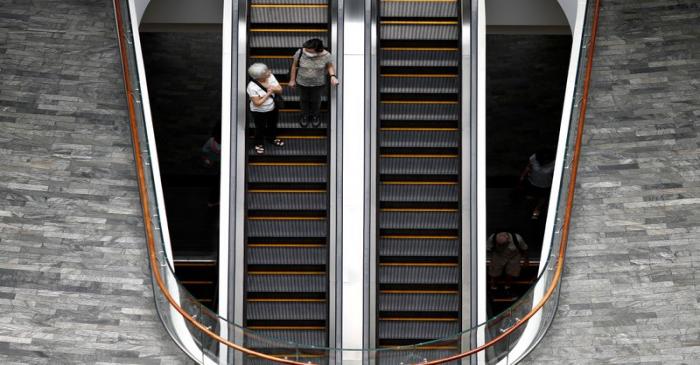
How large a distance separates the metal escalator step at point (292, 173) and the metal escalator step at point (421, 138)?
1.10m

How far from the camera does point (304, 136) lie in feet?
58.9

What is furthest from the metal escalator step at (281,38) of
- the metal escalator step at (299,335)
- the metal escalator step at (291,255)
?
the metal escalator step at (299,335)

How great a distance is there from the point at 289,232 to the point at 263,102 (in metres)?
2.27

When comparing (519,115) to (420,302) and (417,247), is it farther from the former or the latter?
(420,302)

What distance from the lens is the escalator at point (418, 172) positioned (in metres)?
17.6

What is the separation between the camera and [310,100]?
1741 cm

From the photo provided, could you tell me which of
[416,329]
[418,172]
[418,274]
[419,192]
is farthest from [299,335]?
[418,172]

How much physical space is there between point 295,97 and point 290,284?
290 centimetres

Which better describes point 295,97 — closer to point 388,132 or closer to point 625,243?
point 388,132

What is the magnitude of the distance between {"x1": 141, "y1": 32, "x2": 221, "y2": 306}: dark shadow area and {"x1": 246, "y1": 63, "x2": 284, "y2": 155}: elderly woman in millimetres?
1326

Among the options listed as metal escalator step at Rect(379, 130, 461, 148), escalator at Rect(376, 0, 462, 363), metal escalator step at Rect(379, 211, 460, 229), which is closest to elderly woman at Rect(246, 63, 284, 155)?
escalator at Rect(376, 0, 462, 363)

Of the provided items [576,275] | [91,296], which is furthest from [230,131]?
[576,275]


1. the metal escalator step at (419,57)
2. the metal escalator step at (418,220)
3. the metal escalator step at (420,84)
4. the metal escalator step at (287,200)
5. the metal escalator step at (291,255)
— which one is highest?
the metal escalator step at (419,57)

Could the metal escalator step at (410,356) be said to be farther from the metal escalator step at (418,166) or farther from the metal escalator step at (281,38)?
the metal escalator step at (281,38)
